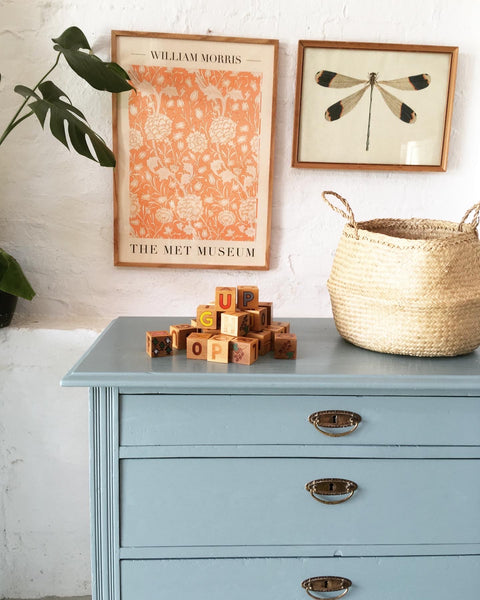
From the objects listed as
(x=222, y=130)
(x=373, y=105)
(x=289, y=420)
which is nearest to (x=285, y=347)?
(x=289, y=420)

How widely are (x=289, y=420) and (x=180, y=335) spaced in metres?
0.35

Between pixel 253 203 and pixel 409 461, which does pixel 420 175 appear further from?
pixel 409 461

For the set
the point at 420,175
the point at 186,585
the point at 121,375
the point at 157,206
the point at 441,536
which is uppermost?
the point at 420,175

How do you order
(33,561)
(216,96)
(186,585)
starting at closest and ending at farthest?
(186,585)
(216,96)
(33,561)

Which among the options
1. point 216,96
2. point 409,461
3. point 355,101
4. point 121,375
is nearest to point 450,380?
point 409,461

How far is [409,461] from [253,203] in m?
0.97

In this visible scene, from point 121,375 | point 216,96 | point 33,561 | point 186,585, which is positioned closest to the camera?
point 121,375

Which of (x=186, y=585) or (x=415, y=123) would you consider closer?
(x=186, y=585)

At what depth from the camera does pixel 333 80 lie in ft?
5.76

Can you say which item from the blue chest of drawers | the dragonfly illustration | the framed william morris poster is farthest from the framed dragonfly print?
the blue chest of drawers

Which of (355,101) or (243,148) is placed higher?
(355,101)

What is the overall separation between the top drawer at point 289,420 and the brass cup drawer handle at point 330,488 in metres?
0.09

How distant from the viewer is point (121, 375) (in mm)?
1146

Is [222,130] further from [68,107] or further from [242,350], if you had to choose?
[242,350]
